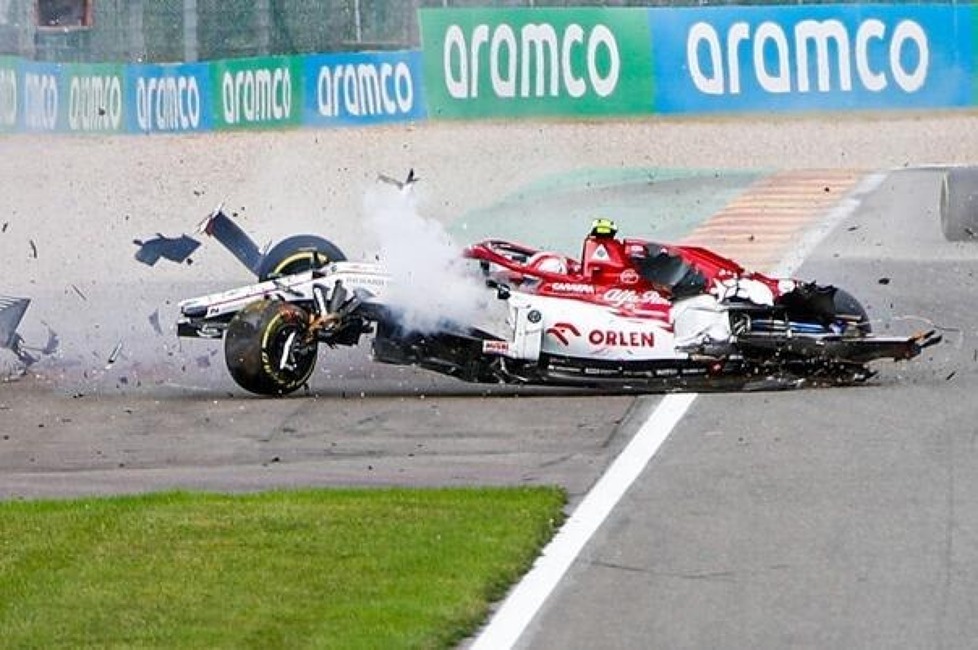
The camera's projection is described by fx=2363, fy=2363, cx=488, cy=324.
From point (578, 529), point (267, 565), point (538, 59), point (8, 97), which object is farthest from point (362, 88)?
point (267, 565)

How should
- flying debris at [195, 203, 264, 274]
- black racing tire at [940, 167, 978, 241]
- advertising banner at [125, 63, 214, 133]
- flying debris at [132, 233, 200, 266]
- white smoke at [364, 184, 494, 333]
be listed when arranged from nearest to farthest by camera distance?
white smoke at [364, 184, 494, 333]
flying debris at [195, 203, 264, 274]
flying debris at [132, 233, 200, 266]
black racing tire at [940, 167, 978, 241]
advertising banner at [125, 63, 214, 133]

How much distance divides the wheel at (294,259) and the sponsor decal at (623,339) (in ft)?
7.77

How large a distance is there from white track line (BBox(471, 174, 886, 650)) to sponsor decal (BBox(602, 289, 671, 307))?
707 millimetres

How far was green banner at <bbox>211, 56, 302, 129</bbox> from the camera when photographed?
1428 inches

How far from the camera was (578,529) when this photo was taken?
11391mm

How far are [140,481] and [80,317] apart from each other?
7.63 m

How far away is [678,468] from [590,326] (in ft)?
10.5

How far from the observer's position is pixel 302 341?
649 inches

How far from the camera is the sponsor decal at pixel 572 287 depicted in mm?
16250

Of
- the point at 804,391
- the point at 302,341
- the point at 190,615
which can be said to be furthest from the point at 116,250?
the point at 190,615

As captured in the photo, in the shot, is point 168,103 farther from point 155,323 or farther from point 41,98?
point 155,323

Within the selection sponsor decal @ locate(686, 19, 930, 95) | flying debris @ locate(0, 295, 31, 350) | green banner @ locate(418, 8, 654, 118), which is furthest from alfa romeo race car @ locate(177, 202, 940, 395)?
green banner @ locate(418, 8, 654, 118)

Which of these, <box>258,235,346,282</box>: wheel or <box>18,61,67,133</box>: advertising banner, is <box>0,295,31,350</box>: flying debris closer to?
<box>258,235,346,282</box>: wheel

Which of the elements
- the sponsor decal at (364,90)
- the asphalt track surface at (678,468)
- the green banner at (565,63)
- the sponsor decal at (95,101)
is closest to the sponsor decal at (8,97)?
the sponsor decal at (95,101)
